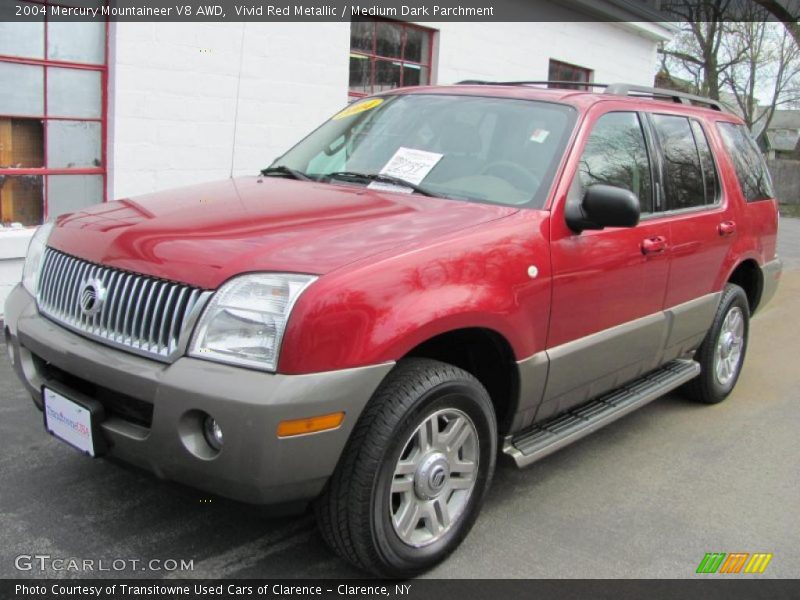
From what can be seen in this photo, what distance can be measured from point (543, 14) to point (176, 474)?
32.5 ft

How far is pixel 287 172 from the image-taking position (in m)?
4.11

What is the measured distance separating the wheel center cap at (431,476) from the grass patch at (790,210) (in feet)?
73.5

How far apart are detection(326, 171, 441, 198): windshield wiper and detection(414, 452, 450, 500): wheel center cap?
1.17m

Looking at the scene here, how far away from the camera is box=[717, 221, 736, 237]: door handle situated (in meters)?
4.73

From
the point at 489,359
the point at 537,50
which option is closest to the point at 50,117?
the point at 489,359

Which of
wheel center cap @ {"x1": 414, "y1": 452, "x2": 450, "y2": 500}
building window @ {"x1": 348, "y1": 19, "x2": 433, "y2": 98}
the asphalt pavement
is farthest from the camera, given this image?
building window @ {"x1": 348, "y1": 19, "x2": 433, "y2": 98}

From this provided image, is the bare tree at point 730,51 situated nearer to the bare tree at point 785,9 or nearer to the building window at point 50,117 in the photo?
the bare tree at point 785,9

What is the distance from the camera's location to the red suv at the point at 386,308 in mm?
2566

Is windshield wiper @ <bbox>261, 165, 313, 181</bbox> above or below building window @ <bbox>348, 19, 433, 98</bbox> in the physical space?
below

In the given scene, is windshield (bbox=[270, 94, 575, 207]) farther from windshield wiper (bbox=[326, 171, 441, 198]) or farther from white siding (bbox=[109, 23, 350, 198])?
white siding (bbox=[109, 23, 350, 198])

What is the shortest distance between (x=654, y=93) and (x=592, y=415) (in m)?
2.00

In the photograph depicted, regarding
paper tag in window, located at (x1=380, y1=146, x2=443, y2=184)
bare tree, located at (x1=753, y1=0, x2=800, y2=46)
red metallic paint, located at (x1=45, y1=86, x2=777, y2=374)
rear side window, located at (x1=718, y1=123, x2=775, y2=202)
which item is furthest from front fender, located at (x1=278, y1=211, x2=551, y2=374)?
bare tree, located at (x1=753, y1=0, x2=800, y2=46)

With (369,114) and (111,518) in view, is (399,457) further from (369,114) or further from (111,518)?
(369,114)

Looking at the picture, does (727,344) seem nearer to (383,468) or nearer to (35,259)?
(383,468)
